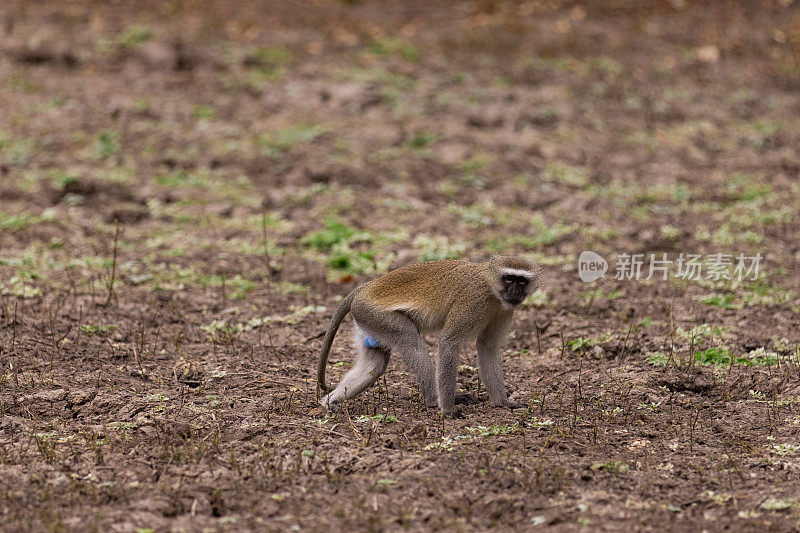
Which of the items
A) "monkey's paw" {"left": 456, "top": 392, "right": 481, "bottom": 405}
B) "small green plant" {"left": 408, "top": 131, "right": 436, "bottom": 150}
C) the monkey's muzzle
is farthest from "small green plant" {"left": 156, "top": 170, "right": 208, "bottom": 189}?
"monkey's paw" {"left": 456, "top": 392, "right": 481, "bottom": 405}

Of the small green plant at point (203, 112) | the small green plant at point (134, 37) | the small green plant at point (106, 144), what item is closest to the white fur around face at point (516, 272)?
the small green plant at point (106, 144)

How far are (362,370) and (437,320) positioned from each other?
646 mm

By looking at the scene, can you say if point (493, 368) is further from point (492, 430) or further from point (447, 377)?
point (492, 430)

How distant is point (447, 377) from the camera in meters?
6.33

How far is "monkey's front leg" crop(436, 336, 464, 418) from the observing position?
6.33 meters

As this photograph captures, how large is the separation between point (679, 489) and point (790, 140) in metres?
9.81

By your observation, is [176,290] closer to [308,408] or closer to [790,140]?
[308,408]

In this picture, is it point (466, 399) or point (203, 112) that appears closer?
point (466, 399)

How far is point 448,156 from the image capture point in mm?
13055

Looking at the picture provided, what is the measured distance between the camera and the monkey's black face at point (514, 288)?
621 centimetres

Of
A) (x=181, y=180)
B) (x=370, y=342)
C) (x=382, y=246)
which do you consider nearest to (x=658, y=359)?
(x=370, y=342)

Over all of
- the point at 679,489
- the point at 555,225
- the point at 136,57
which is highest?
the point at 136,57

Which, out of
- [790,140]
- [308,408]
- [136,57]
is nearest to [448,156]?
[790,140]

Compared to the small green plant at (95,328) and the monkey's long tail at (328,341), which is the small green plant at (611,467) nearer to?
the monkey's long tail at (328,341)
